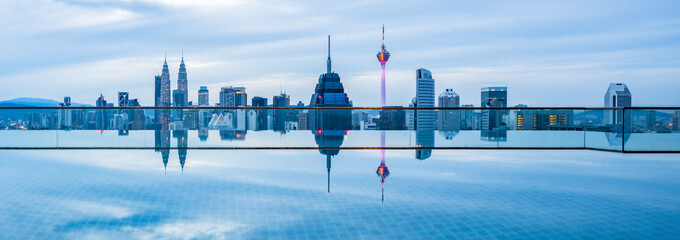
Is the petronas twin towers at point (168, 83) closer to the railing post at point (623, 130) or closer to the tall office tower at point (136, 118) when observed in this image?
the tall office tower at point (136, 118)

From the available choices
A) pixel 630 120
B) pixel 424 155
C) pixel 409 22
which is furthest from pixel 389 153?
pixel 409 22

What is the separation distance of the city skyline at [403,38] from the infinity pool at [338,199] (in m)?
3.48

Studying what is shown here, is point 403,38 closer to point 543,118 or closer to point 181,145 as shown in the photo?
point 543,118

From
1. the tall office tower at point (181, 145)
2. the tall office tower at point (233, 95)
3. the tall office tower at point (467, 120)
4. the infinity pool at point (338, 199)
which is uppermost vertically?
the tall office tower at point (233, 95)

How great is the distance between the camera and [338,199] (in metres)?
3.33

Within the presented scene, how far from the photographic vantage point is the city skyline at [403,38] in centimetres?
1059

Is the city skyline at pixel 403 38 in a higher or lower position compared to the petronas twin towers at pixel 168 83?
lower

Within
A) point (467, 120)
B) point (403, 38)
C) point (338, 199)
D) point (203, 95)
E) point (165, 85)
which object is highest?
point (165, 85)

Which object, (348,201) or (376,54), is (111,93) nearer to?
(348,201)

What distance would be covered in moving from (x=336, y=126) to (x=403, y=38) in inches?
413

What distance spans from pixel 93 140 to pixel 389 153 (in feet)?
17.0

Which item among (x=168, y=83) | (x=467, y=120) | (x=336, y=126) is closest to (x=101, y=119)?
(x=336, y=126)

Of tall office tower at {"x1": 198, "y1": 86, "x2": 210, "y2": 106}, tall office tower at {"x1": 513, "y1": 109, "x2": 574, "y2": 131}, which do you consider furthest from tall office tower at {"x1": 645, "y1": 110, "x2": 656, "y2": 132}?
tall office tower at {"x1": 198, "y1": 86, "x2": 210, "y2": 106}


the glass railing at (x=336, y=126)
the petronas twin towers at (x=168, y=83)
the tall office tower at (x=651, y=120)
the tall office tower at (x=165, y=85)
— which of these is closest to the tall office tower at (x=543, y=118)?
the glass railing at (x=336, y=126)
